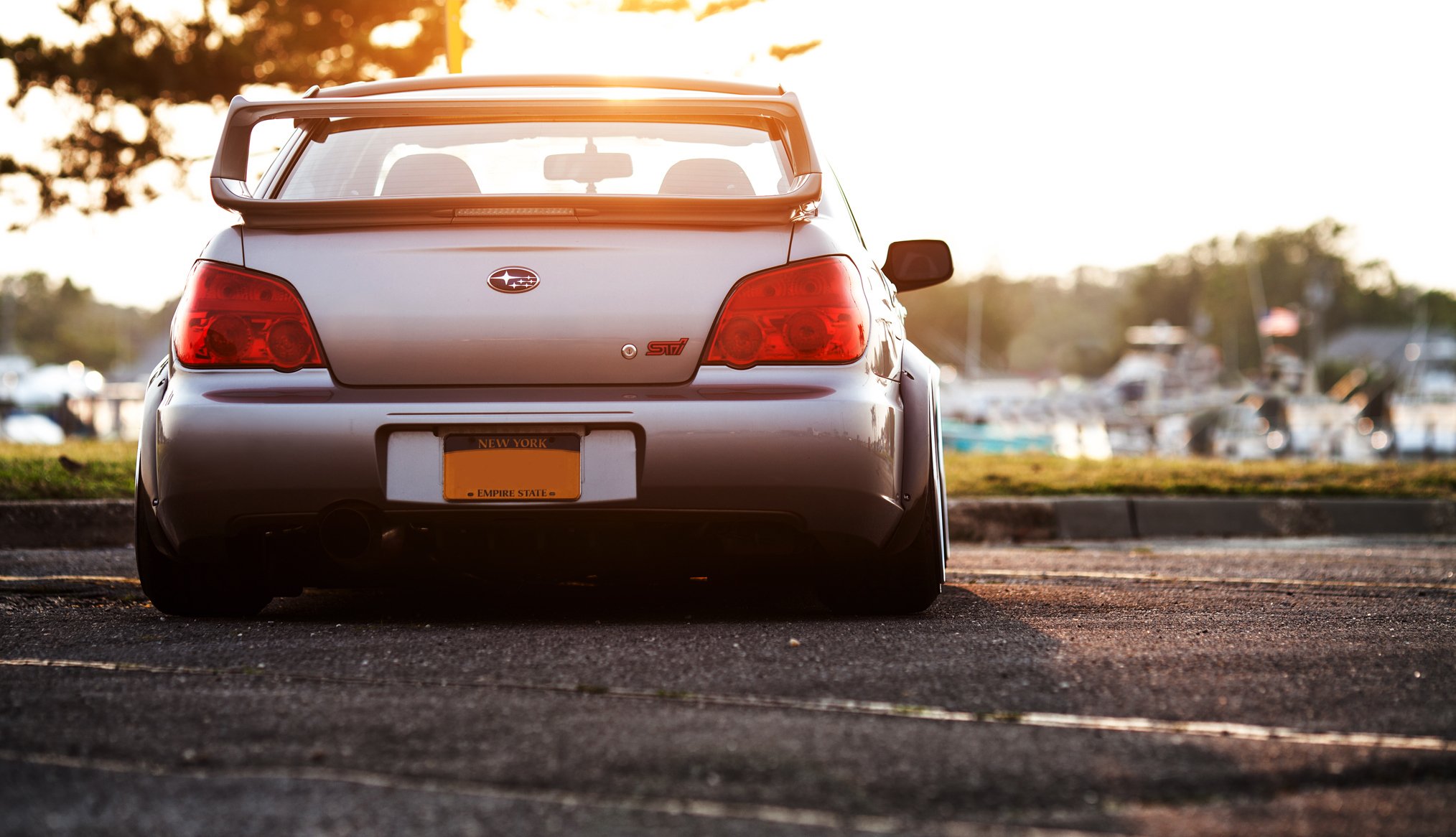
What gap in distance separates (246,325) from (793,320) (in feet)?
4.25

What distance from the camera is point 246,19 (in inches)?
571

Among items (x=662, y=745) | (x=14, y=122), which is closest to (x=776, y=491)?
(x=662, y=745)

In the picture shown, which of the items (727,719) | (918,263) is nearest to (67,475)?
(918,263)

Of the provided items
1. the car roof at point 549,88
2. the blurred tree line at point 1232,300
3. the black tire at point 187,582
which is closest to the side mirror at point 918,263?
the car roof at point 549,88

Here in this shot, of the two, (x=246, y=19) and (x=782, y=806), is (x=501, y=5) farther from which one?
(x=782, y=806)

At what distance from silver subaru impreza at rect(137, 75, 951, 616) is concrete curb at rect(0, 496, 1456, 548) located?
11.7 ft

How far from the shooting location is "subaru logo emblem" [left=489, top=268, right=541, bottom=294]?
11.5 ft

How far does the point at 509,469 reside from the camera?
11.4ft

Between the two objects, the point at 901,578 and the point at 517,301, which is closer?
the point at 517,301

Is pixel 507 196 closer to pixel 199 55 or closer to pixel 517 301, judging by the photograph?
pixel 517 301

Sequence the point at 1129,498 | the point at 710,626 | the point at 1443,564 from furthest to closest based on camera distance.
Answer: the point at 1129,498 → the point at 1443,564 → the point at 710,626

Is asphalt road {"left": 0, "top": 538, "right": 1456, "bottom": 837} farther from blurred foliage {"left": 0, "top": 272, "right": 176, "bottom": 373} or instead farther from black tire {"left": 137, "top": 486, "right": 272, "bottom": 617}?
blurred foliage {"left": 0, "top": 272, "right": 176, "bottom": 373}

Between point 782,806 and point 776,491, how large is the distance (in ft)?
5.01

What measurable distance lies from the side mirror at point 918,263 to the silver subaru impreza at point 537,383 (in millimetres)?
893
